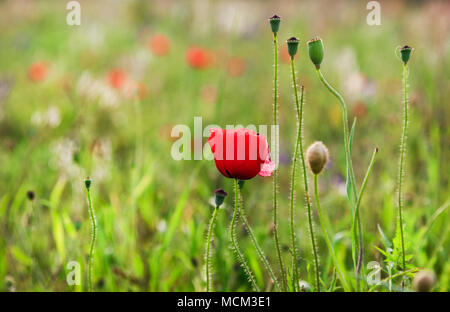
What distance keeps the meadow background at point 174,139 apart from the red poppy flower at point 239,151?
0.28 meters

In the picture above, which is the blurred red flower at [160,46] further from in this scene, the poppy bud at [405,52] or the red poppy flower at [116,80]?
the poppy bud at [405,52]

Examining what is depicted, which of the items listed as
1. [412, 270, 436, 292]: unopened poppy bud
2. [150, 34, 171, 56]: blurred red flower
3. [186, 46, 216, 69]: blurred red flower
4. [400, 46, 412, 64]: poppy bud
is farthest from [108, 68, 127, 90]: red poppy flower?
[412, 270, 436, 292]: unopened poppy bud

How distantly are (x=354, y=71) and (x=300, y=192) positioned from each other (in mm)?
1148

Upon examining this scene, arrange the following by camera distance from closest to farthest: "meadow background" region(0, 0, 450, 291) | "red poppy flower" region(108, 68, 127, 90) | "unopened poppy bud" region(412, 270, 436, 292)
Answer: "unopened poppy bud" region(412, 270, 436, 292), "meadow background" region(0, 0, 450, 291), "red poppy flower" region(108, 68, 127, 90)

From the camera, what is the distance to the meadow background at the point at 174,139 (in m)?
1.34

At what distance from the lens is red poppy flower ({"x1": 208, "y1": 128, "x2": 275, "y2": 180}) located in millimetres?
818

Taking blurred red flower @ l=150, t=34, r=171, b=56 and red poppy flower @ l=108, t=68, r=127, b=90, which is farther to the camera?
blurred red flower @ l=150, t=34, r=171, b=56

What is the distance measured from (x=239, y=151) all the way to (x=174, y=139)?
1.53 meters

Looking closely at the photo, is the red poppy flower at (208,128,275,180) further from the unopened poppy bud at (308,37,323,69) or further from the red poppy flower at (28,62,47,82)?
the red poppy flower at (28,62,47,82)

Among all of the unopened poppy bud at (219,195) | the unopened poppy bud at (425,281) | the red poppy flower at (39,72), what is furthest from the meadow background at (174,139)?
the unopened poppy bud at (219,195)

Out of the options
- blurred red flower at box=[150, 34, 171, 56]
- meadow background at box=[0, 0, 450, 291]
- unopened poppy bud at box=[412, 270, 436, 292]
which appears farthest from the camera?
blurred red flower at box=[150, 34, 171, 56]

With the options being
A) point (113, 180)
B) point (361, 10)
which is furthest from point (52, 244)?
point (361, 10)

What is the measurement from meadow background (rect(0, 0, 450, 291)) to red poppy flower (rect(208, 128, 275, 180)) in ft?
0.90
